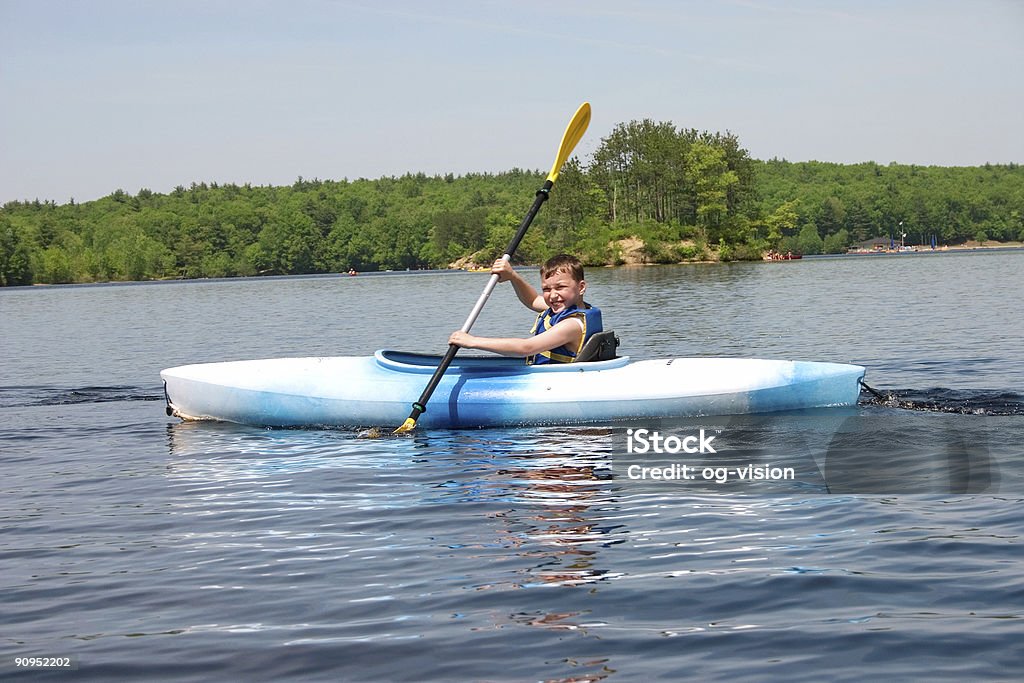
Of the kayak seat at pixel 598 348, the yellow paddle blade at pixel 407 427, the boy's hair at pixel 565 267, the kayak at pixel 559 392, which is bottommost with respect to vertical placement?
the yellow paddle blade at pixel 407 427

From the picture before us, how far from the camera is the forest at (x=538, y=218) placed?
8662cm

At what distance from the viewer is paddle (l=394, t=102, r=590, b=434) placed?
8656mm

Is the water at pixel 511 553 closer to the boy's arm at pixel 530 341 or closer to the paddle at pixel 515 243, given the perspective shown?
the paddle at pixel 515 243

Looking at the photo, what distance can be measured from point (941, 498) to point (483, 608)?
285 cm

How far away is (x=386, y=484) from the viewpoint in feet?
22.3

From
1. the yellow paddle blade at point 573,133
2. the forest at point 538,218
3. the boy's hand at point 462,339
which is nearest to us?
the boy's hand at point 462,339

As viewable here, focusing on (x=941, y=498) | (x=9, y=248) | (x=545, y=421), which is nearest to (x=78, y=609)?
(x=941, y=498)

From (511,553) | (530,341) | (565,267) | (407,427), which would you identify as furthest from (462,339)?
(511,553)

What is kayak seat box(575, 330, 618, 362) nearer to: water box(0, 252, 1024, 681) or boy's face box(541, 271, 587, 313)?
boy's face box(541, 271, 587, 313)

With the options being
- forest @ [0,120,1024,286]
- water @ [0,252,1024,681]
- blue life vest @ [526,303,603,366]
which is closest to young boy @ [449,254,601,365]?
blue life vest @ [526,303,603,366]

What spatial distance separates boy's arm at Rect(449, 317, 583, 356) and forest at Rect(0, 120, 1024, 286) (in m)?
71.8

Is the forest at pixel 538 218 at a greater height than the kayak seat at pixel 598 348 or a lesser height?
greater

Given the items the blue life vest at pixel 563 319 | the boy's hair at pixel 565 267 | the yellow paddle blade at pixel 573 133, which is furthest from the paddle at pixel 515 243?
the blue life vest at pixel 563 319

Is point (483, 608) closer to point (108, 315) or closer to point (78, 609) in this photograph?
point (78, 609)
